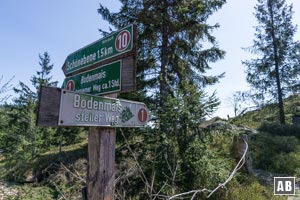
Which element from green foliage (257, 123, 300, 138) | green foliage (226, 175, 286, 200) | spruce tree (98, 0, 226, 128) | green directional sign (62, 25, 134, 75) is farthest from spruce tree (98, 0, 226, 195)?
green foliage (257, 123, 300, 138)

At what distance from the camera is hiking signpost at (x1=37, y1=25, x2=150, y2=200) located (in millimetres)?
1764

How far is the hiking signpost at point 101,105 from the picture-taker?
176 centimetres

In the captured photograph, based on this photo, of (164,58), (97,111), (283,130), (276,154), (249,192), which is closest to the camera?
(97,111)

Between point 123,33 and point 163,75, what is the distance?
22.9 ft

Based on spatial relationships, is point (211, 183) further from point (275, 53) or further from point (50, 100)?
point (275, 53)

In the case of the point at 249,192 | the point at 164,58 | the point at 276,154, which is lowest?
the point at 249,192

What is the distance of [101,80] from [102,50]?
277 millimetres

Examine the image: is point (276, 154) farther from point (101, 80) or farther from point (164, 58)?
point (101, 80)

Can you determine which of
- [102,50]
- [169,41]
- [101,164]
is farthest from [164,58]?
[101,164]

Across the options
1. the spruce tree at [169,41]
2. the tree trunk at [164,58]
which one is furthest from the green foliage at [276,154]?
the tree trunk at [164,58]

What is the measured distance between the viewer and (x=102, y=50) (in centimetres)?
218

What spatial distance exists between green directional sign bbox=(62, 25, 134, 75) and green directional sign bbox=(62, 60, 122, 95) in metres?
0.08

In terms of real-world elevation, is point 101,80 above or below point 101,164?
above

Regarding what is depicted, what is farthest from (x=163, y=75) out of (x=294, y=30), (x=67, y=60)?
(x=294, y=30)
